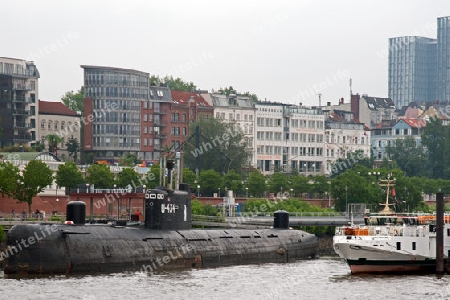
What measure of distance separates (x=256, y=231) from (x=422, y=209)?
5024 cm

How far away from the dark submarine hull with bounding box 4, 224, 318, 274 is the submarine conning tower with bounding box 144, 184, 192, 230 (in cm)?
73

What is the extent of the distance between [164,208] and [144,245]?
477 cm

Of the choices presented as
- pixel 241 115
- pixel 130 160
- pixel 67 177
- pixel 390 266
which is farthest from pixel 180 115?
pixel 390 266

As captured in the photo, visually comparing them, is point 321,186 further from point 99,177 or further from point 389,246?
point 389,246

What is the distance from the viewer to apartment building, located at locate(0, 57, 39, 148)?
15162 centimetres

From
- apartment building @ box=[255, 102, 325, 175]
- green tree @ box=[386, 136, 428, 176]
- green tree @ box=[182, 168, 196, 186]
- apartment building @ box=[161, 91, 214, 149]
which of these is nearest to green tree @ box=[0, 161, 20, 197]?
green tree @ box=[182, 168, 196, 186]

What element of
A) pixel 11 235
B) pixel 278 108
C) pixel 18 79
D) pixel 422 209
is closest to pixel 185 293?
pixel 11 235

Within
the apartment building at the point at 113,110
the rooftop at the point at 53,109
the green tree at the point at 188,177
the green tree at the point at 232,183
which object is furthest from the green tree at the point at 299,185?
the rooftop at the point at 53,109

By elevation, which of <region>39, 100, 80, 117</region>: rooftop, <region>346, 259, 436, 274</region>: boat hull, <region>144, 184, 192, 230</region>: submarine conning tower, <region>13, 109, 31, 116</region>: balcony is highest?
<region>39, 100, 80, 117</region>: rooftop

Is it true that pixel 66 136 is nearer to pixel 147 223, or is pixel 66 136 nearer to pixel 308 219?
pixel 308 219

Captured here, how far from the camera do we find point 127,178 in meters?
118

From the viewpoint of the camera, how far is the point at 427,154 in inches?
7264

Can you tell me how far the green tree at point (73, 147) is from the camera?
16162 cm

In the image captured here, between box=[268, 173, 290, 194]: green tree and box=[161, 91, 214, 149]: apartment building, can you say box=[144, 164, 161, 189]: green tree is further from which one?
box=[161, 91, 214, 149]: apartment building
